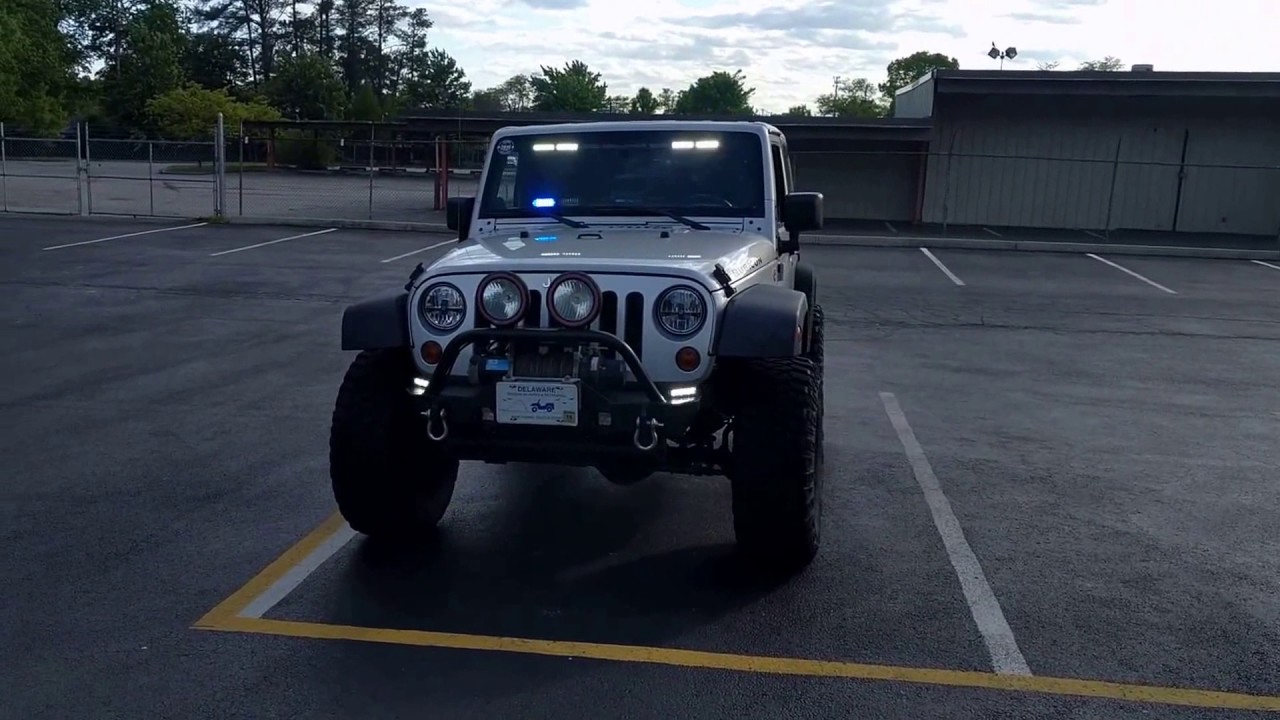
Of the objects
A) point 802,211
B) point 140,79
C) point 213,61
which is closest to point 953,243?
point 802,211

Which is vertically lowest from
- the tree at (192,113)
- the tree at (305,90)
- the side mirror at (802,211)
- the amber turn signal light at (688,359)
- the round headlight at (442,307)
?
the amber turn signal light at (688,359)

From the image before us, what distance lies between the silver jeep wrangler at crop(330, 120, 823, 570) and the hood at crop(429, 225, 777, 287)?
0.05 feet

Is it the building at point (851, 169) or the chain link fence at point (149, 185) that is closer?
the chain link fence at point (149, 185)

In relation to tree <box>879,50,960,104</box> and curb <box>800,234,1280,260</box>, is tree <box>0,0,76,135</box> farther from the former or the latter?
tree <box>879,50,960,104</box>

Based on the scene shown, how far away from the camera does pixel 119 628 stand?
4.57m

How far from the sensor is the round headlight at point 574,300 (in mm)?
4844

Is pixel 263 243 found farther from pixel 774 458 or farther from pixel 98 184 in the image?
pixel 98 184

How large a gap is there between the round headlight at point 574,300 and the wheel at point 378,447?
0.82 meters

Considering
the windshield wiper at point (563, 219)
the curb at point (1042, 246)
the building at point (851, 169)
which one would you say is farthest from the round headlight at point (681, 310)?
the building at point (851, 169)

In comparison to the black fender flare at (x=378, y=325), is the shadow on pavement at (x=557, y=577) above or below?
below

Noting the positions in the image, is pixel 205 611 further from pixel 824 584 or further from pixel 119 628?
pixel 824 584

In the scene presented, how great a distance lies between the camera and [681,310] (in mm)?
4898

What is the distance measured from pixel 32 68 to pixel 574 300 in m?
56.0

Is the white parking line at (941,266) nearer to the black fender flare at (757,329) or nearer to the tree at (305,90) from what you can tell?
the black fender flare at (757,329)
